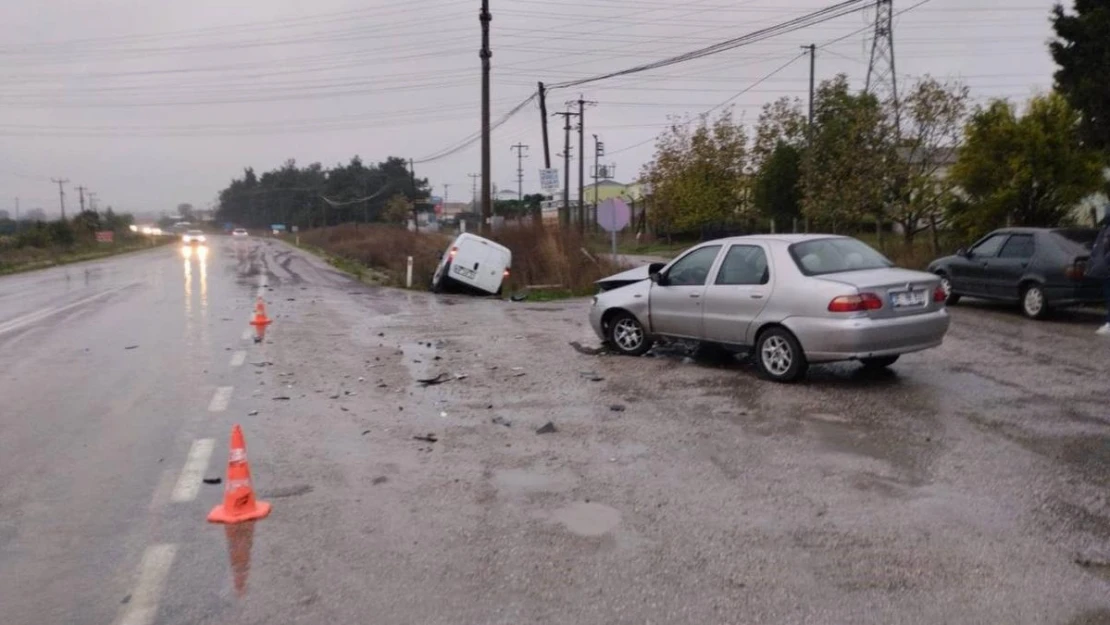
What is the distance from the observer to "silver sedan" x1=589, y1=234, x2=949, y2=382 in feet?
32.8

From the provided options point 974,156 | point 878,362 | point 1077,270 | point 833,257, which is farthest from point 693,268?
point 974,156

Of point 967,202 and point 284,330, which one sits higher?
point 967,202

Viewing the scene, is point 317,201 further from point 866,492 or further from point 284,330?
point 866,492

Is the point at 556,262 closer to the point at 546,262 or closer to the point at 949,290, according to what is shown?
the point at 546,262

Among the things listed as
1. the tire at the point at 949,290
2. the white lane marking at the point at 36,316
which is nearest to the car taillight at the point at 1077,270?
the tire at the point at 949,290

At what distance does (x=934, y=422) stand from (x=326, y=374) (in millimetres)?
6807

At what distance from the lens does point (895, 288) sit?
1016 centimetres

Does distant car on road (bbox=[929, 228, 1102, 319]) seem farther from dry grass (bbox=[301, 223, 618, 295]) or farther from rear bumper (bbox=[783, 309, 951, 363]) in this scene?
dry grass (bbox=[301, 223, 618, 295])

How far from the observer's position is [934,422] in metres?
8.71

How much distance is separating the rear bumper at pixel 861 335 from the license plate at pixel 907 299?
125mm

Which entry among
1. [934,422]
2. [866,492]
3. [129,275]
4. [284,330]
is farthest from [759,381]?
[129,275]

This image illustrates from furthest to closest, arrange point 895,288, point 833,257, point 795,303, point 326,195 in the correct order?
1. point 326,195
2. point 833,257
3. point 795,303
4. point 895,288

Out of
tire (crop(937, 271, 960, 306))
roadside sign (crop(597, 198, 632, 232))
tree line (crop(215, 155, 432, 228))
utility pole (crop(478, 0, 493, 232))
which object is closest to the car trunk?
tire (crop(937, 271, 960, 306))

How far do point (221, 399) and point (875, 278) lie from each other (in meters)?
6.78
